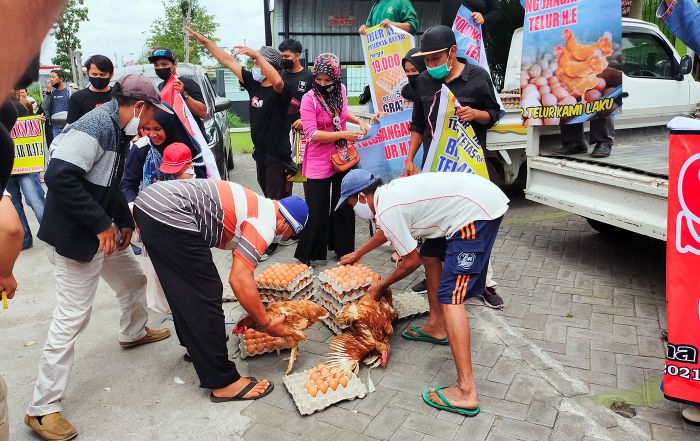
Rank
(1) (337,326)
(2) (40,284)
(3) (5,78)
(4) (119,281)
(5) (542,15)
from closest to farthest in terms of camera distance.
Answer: (3) (5,78) → (4) (119,281) → (1) (337,326) → (5) (542,15) → (2) (40,284)

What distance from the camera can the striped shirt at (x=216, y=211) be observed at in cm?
298

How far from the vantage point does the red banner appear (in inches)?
105

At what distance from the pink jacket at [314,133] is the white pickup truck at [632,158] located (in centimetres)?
204

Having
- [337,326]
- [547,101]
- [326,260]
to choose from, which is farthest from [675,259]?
[326,260]

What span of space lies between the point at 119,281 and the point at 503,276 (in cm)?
343

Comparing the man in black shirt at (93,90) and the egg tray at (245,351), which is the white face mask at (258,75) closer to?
the man in black shirt at (93,90)

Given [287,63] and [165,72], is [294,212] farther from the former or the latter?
[287,63]

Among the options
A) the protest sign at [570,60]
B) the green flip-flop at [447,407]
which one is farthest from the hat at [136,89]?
the protest sign at [570,60]

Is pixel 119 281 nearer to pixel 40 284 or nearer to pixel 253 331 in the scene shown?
pixel 253 331

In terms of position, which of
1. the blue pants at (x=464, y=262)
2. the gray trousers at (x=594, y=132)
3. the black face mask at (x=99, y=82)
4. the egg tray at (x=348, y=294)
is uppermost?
the black face mask at (x=99, y=82)

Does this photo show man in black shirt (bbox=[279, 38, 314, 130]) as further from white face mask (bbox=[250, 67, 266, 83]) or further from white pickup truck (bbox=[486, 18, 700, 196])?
white pickup truck (bbox=[486, 18, 700, 196])

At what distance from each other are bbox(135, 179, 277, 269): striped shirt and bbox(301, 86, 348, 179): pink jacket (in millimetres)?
2026

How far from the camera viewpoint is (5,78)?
0.75 metres

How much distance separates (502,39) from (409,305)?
34.9ft
